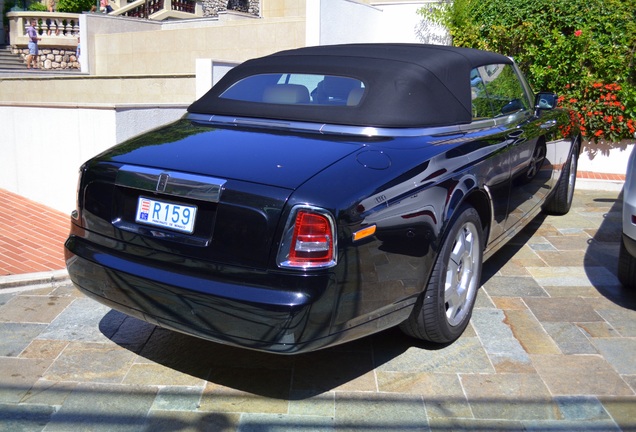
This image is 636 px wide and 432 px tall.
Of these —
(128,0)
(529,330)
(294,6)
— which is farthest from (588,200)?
(128,0)

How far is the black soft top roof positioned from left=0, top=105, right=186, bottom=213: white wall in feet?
7.02

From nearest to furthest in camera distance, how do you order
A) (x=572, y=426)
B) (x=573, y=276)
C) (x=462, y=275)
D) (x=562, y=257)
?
(x=572, y=426) < (x=462, y=275) < (x=573, y=276) < (x=562, y=257)

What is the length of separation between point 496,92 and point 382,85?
142cm

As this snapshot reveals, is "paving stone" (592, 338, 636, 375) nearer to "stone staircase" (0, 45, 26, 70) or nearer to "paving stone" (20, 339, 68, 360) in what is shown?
"paving stone" (20, 339, 68, 360)

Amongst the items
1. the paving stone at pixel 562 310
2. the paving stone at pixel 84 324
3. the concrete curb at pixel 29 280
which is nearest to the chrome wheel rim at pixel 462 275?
the paving stone at pixel 562 310

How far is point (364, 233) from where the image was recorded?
126 inches

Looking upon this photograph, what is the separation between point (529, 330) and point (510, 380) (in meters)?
0.74

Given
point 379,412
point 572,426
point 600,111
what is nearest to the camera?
point 572,426

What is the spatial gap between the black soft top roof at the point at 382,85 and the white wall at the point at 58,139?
A: 214cm

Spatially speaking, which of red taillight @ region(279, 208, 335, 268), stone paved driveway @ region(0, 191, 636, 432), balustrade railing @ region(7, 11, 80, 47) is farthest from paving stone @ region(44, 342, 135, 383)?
balustrade railing @ region(7, 11, 80, 47)

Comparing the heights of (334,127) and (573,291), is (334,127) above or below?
above

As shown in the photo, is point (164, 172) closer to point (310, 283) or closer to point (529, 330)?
point (310, 283)

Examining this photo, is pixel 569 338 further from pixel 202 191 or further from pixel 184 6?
pixel 184 6

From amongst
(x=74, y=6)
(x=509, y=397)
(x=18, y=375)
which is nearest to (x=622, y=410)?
(x=509, y=397)
